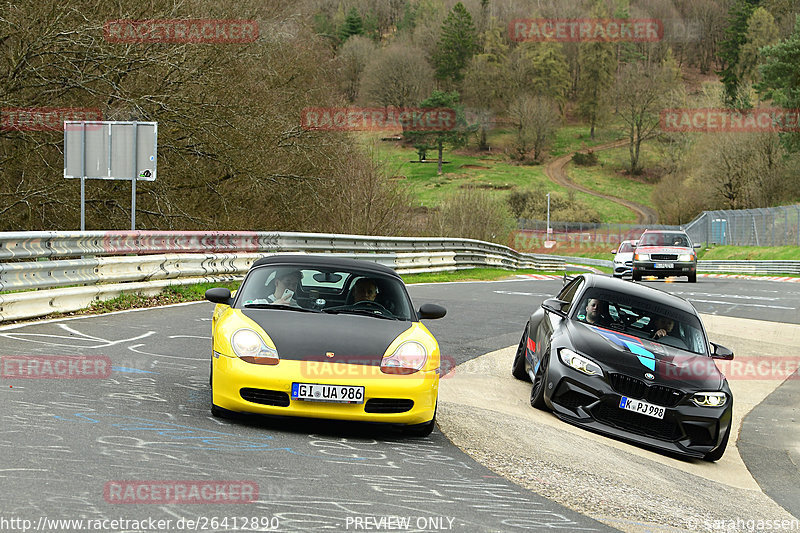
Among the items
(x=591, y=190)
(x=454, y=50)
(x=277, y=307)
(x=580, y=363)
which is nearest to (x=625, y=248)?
(x=580, y=363)

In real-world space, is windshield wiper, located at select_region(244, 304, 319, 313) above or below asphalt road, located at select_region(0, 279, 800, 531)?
above

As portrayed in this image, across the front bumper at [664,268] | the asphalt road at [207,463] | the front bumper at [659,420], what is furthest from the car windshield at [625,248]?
the asphalt road at [207,463]

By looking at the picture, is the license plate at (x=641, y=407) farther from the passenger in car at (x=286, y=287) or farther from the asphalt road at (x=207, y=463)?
the passenger in car at (x=286, y=287)

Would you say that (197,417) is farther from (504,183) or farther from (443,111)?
(443,111)

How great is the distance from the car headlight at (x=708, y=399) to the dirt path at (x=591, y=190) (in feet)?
328

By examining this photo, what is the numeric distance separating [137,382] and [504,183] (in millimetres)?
113084

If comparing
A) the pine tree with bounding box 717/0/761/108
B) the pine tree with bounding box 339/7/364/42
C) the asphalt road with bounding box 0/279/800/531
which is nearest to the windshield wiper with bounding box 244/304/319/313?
the asphalt road with bounding box 0/279/800/531

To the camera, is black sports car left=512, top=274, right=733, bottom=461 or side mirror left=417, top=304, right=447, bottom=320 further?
black sports car left=512, top=274, right=733, bottom=461

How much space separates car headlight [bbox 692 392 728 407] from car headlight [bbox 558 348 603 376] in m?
0.89

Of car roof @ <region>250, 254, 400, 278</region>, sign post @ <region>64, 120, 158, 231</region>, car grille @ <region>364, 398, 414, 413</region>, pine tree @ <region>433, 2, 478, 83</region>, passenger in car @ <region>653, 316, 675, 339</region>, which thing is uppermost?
pine tree @ <region>433, 2, 478, 83</region>

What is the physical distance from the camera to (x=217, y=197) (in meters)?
25.0

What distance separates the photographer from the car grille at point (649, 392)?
8.48 meters

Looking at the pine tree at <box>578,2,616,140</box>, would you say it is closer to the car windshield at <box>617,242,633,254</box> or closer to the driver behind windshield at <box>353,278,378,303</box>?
the car windshield at <box>617,242,633,254</box>

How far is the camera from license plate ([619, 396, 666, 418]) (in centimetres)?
845
